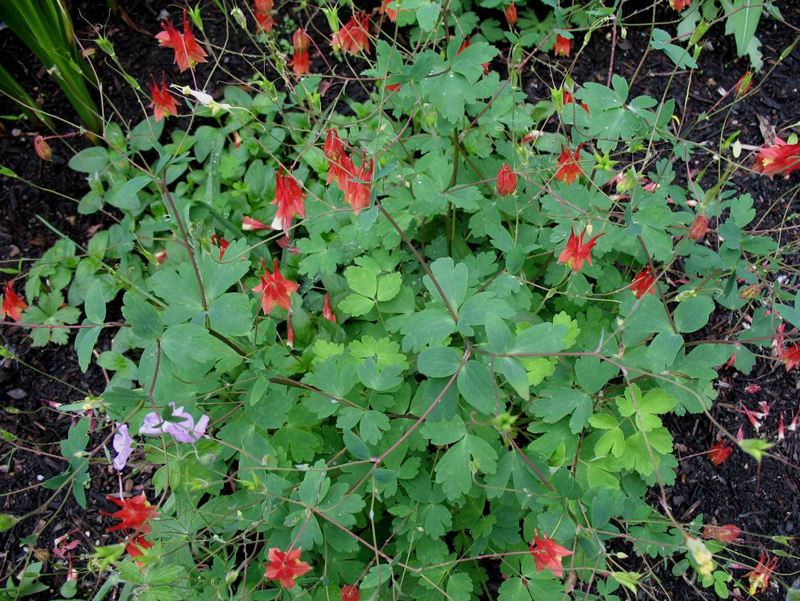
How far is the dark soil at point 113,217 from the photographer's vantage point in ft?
7.73

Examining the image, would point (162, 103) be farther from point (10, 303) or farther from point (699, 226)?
point (699, 226)

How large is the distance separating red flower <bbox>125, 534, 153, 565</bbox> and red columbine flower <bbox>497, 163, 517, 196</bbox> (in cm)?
139

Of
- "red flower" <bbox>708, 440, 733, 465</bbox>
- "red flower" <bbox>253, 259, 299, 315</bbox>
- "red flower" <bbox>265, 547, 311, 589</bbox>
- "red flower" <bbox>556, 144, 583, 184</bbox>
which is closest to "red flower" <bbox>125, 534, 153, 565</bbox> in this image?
"red flower" <bbox>265, 547, 311, 589</bbox>

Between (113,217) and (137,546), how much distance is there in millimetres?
1456

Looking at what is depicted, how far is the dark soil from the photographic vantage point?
2.36 m

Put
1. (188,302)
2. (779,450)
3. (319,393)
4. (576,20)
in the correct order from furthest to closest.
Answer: (576,20)
(779,450)
(319,393)
(188,302)

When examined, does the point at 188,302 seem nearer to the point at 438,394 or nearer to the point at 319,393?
the point at 319,393

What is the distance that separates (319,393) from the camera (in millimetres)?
1844

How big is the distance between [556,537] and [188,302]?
119 cm

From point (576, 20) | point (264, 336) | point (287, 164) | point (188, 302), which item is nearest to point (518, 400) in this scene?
point (264, 336)

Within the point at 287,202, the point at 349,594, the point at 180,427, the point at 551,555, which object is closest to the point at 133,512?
the point at 180,427

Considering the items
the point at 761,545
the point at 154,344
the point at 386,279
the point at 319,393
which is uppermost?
the point at 154,344

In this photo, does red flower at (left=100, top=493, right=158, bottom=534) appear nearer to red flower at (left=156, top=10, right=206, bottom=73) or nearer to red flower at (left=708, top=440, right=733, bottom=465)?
red flower at (left=156, top=10, right=206, bottom=73)

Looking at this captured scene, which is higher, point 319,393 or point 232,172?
point 232,172
